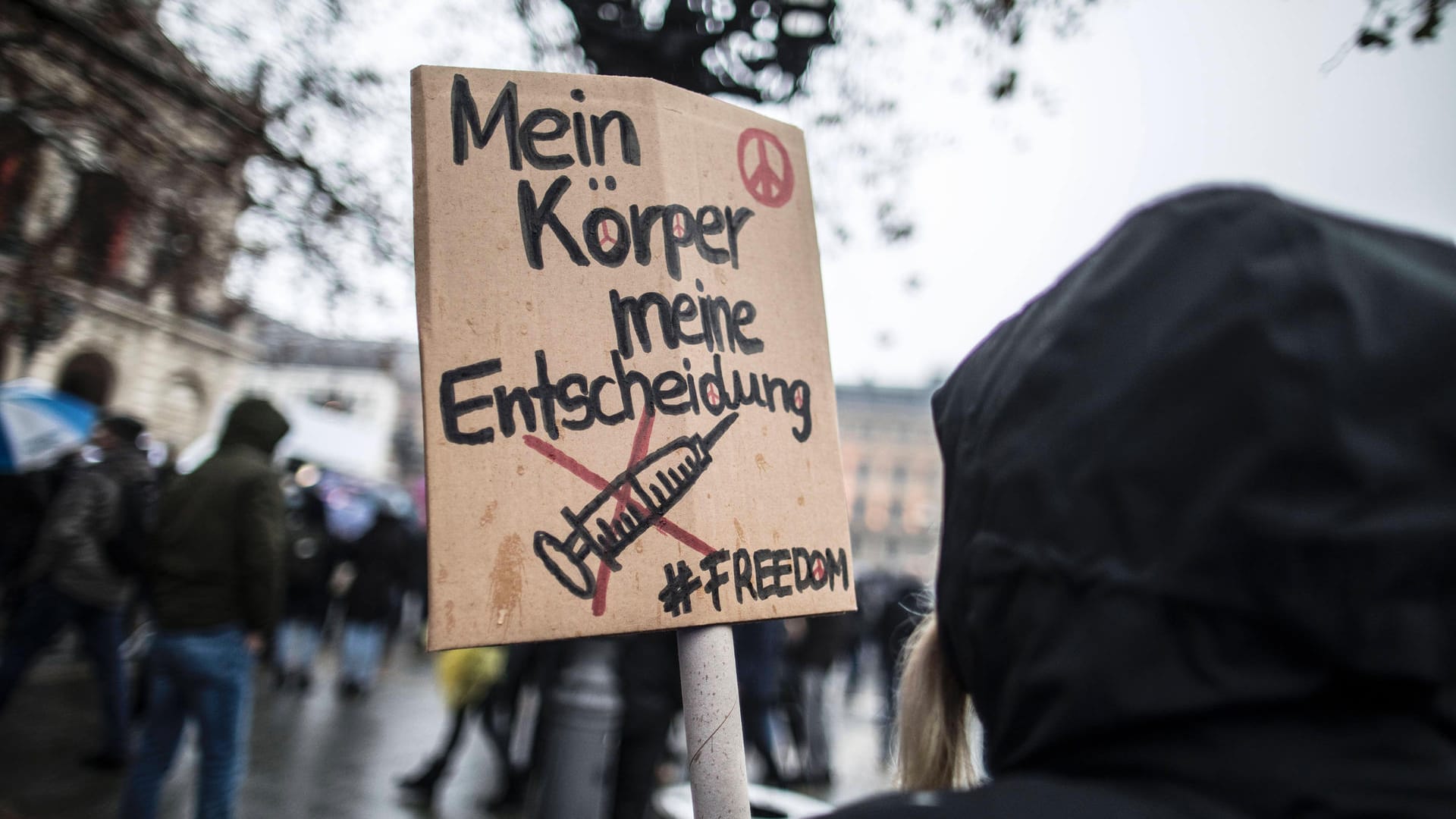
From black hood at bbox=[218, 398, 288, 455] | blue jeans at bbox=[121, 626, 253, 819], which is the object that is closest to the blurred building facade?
black hood at bbox=[218, 398, 288, 455]

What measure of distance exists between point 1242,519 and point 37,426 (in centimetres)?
702

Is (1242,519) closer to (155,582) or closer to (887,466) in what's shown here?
(155,582)

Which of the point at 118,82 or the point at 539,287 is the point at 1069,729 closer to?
the point at 539,287

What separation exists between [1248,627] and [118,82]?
20.6 feet

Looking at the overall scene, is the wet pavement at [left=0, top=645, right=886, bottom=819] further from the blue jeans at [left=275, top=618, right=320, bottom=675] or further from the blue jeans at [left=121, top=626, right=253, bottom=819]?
the blue jeans at [left=121, top=626, right=253, bottom=819]

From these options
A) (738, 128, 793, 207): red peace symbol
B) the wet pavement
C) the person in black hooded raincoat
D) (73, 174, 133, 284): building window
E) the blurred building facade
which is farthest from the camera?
the blurred building facade

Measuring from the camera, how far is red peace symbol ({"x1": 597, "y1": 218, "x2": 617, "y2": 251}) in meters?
1.44

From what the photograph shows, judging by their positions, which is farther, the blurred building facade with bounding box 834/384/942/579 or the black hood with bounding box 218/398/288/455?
the blurred building facade with bounding box 834/384/942/579

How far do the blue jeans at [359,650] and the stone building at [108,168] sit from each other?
292 cm

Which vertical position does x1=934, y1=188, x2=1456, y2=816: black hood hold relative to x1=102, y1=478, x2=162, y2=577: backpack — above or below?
below

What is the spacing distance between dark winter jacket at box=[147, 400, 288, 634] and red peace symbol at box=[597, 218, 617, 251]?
9.60 ft

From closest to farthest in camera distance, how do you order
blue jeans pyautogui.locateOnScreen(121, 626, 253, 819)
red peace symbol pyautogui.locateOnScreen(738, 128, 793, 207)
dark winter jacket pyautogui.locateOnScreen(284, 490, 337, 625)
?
1. red peace symbol pyautogui.locateOnScreen(738, 128, 793, 207)
2. blue jeans pyautogui.locateOnScreen(121, 626, 253, 819)
3. dark winter jacket pyautogui.locateOnScreen(284, 490, 337, 625)

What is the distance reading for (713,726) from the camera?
1317 millimetres

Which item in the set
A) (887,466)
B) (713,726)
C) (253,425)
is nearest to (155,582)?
(253,425)
